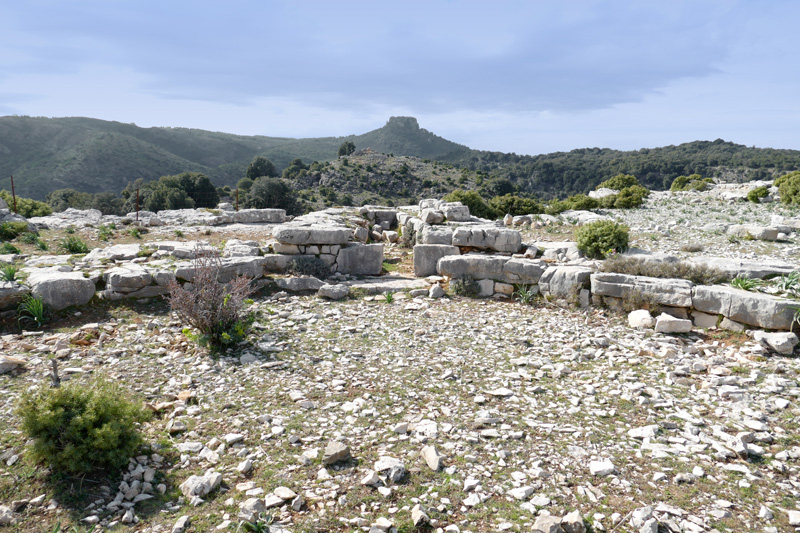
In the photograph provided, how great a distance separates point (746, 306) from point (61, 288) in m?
11.1

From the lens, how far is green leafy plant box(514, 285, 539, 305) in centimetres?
892

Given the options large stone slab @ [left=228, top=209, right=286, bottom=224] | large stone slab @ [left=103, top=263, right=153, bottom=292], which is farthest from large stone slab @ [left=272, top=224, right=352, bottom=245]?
large stone slab @ [left=228, top=209, right=286, bottom=224]

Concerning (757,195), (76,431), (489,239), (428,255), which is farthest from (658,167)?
(76,431)

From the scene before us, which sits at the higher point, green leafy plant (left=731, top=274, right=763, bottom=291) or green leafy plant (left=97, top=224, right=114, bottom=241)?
green leafy plant (left=731, top=274, right=763, bottom=291)

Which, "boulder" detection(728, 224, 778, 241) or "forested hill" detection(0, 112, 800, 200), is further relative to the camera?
"forested hill" detection(0, 112, 800, 200)

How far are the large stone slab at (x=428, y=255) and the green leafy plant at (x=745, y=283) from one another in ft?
18.1

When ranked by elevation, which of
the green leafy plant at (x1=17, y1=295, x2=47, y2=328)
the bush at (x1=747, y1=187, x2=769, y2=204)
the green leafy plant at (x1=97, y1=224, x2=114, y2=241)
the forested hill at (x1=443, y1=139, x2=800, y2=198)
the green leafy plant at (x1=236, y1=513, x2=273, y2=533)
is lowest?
the green leafy plant at (x1=236, y1=513, x2=273, y2=533)

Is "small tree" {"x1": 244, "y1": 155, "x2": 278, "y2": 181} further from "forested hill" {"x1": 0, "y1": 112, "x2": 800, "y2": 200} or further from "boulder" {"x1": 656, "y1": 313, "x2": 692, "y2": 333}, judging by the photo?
"boulder" {"x1": 656, "y1": 313, "x2": 692, "y2": 333}

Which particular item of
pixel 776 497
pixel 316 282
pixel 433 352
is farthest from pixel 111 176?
pixel 776 497

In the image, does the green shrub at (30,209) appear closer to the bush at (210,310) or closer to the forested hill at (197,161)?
the bush at (210,310)

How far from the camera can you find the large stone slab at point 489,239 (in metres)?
10.8

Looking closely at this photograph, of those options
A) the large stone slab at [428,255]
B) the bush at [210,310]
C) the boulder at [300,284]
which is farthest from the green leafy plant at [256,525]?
the large stone slab at [428,255]

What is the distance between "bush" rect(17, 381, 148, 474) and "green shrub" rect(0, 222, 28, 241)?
42.2 feet

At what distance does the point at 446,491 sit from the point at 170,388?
3.60m
